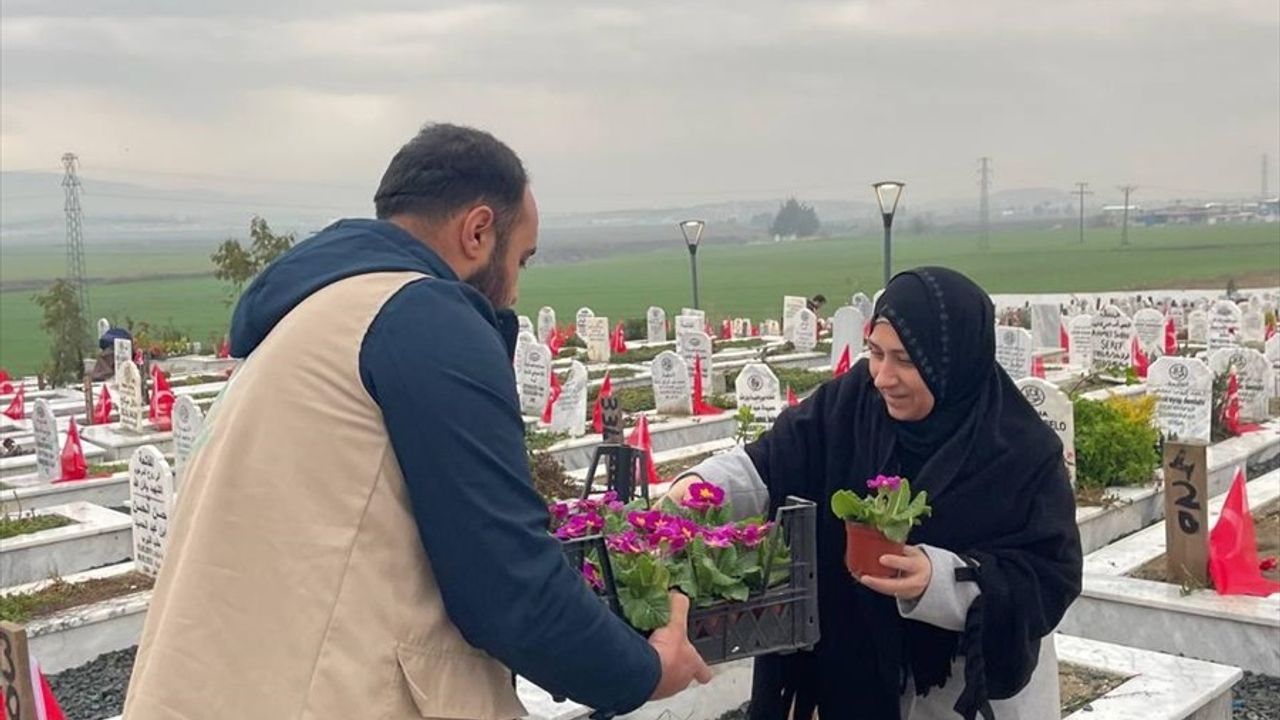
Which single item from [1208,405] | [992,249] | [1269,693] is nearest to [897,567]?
[1269,693]

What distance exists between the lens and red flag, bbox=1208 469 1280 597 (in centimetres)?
547

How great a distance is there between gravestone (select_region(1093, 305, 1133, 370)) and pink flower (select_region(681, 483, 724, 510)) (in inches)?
472

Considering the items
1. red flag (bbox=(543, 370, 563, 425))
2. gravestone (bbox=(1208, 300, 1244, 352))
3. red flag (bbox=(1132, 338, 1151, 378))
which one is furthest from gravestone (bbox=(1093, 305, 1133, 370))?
red flag (bbox=(543, 370, 563, 425))

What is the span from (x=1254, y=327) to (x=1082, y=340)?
14.1ft

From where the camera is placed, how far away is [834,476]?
262 cm

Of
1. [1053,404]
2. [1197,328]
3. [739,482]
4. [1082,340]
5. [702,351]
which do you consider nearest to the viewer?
[739,482]

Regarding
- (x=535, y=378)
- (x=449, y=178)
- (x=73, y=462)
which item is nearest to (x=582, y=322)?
(x=535, y=378)

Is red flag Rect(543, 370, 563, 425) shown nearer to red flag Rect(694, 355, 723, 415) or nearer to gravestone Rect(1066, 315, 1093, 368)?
red flag Rect(694, 355, 723, 415)

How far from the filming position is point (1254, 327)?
1725 cm

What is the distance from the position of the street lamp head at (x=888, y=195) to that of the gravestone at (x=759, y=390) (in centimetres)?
341

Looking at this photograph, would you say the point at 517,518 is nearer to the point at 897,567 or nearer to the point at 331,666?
the point at 331,666

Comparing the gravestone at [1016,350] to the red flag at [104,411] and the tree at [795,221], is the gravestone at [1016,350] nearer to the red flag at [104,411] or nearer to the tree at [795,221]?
the red flag at [104,411]

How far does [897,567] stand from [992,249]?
329 ft

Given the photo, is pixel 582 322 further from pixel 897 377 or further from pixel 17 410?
pixel 897 377
